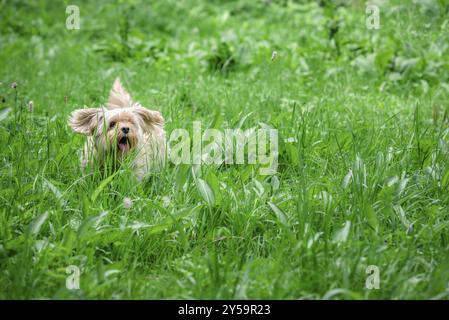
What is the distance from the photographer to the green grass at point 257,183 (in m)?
3.15

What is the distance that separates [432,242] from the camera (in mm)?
3439

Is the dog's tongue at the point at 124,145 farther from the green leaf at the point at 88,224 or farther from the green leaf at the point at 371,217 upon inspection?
the green leaf at the point at 371,217

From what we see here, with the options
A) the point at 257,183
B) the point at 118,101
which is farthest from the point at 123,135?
the point at 257,183

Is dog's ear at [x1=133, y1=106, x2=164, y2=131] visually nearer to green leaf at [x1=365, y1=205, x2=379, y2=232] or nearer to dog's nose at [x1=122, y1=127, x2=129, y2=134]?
dog's nose at [x1=122, y1=127, x2=129, y2=134]

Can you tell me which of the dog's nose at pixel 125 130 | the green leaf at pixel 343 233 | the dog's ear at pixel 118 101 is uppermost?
the dog's ear at pixel 118 101

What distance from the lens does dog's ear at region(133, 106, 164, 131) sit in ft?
15.2

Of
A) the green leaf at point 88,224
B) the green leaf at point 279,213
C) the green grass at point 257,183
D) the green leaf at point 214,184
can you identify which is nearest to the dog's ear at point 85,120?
the green grass at point 257,183

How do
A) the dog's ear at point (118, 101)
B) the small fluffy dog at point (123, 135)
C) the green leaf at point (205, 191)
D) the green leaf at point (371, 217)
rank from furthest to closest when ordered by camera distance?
the dog's ear at point (118, 101) → the small fluffy dog at point (123, 135) → the green leaf at point (205, 191) → the green leaf at point (371, 217)

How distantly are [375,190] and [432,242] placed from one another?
1.71 feet

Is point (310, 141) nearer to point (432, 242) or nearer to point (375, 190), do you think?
point (375, 190)

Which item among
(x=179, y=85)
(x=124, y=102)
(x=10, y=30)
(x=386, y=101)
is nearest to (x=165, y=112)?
(x=124, y=102)

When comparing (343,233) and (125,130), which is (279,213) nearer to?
(343,233)

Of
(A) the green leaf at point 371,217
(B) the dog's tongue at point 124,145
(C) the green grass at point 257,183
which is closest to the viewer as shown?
(C) the green grass at point 257,183

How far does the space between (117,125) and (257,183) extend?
44.3 inches
